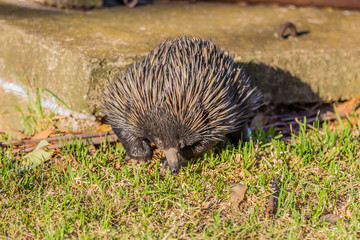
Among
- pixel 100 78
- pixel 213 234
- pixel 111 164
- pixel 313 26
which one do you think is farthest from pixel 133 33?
pixel 213 234

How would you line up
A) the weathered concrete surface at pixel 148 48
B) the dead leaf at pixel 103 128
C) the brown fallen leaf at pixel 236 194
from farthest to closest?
1. the dead leaf at pixel 103 128
2. the weathered concrete surface at pixel 148 48
3. the brown fallen leaf at pixel 236 194

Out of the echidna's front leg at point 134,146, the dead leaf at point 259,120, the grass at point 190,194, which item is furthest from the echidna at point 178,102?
the dead leaf at point 259,120

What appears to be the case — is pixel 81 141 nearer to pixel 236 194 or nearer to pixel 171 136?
pixel 171 136

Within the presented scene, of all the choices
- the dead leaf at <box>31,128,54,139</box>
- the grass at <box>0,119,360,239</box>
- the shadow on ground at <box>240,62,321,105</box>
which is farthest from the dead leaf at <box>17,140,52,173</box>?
the shadow on ground at <box>240,62,321,105</box>

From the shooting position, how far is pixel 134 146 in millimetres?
2965

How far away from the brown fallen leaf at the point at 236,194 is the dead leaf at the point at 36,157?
4.02 ft

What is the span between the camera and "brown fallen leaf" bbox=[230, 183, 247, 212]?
263 cm

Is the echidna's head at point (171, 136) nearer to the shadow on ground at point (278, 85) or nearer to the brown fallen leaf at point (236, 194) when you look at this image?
the brown fallen leaf at point (236, 194)

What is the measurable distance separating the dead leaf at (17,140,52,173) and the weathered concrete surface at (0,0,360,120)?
0.43 m

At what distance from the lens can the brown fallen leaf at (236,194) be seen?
263cm

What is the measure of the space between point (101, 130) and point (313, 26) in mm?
2458

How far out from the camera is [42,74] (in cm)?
358

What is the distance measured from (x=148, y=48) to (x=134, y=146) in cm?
97

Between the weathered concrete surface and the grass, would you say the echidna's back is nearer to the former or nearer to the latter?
the grass
